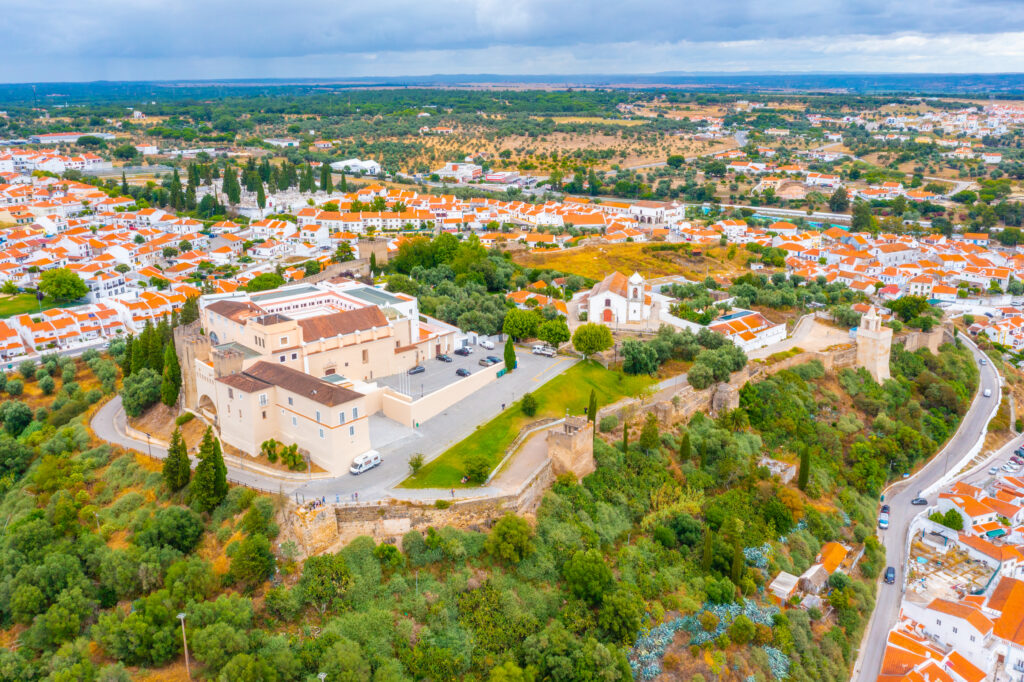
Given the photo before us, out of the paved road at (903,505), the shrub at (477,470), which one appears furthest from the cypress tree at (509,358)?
the paved road at (903,505)

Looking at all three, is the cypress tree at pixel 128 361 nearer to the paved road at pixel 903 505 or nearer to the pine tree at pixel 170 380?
the pine tree at pixel 170 380

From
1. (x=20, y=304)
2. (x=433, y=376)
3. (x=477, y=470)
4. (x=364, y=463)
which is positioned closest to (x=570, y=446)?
(x=477, y=470)

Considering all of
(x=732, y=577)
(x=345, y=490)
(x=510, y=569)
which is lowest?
(x=732, y=577)

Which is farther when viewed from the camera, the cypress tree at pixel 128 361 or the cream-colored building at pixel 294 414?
the cypress tree at pixel 128 361

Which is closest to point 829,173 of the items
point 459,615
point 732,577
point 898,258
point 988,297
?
point 898,258

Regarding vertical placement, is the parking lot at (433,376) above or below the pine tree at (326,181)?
below

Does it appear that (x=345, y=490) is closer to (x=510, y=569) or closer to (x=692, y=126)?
(x=510, y=569)

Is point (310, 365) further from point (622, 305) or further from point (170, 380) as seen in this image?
point (622, 305)
